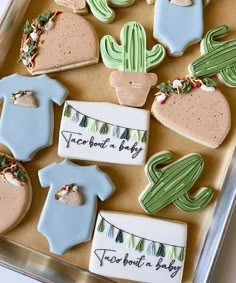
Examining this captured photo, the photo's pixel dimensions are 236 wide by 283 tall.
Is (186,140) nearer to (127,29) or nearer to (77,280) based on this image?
(127,29)

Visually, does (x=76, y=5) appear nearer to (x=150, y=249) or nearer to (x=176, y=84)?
(x=176, y=84)

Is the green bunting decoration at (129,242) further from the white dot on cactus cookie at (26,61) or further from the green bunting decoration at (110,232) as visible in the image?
the white dot on cactus cookie at (26,61)

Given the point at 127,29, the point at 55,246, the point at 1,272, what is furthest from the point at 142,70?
the point at 1,272

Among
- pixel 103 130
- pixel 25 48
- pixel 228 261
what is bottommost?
pixel 228 261

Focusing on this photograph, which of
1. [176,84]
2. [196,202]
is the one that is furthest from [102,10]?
[196,202]

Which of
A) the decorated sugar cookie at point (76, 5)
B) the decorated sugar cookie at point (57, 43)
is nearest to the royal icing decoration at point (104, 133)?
the decorated sugar cookie at point (57, 43)
